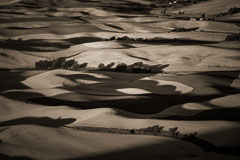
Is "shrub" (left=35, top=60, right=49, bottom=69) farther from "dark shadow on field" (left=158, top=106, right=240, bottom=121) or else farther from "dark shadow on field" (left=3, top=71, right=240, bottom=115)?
"dark shadow on field" (left=158, top=106, right=240, bottom=121)

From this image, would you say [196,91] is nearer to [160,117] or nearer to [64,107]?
[160,117]

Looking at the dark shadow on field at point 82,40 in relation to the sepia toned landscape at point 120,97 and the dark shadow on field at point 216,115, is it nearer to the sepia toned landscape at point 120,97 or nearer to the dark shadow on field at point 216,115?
the sepia toned landscape at point 120,97

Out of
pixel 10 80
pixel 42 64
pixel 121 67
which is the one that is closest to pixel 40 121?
pixel 10 80

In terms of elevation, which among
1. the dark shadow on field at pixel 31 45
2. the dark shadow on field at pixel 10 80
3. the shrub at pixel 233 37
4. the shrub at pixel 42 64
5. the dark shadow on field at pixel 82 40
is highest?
the shrub at pixel 233 37

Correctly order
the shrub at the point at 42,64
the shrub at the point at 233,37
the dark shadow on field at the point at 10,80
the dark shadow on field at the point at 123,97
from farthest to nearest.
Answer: the shrub at the point at 233,37 → the shrub at the point at 42,64 → the dark shadow on field at the point at 10,80 → the dark shadow on field at the point at 123,97

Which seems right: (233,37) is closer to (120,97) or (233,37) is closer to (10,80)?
(120,97)

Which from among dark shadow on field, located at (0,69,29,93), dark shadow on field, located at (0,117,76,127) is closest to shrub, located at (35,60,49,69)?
dark shadow on field, located at (0,69,29,93)

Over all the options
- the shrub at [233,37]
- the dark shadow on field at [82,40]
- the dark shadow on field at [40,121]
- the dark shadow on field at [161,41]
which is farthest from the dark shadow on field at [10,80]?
the shrub at [233,37]

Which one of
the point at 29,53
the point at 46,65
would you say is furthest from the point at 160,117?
the point at 29,53
